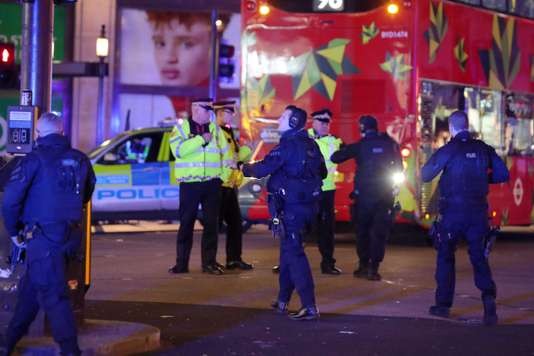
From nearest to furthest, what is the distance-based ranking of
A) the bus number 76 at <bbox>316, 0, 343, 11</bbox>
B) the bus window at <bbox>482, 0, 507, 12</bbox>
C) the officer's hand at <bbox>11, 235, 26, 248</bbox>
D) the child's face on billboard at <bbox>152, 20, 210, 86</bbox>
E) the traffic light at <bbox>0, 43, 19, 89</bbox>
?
the officer's hand at <bbox>11, 235, 26, 248</bbox> < the traffic light at <bbox>0, 43, 19, 89</bbox> < the bus number 76 at <bbox>316, 0, 343, 11</bbox> < the bus window at <bbox>482, 0, 507, 12</bbox> < the child's face on billboard at <bbox>152, 20, 210, 86</bbox>

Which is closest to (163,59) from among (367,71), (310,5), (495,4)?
(495,4)

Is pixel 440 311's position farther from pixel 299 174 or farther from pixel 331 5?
pixel 331 5

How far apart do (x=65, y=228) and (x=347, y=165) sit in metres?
10.4

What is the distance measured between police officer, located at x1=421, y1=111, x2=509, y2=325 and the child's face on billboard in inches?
746

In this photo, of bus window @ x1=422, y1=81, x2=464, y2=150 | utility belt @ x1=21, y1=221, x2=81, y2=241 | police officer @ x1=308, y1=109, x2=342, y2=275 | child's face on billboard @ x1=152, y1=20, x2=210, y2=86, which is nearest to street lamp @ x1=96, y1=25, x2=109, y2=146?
child's face on billboard @ x1=152, y1=20, x2=210, y2=86

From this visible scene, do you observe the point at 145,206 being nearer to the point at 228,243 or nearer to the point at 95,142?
the point at 228,243

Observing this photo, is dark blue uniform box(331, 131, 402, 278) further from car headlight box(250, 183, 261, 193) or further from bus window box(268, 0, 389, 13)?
car headlight box(250, 183, 261, 193)

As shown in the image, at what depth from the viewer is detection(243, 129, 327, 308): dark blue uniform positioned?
1089cm

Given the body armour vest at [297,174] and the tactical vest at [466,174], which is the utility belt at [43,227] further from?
the tactical vest at [466,174]

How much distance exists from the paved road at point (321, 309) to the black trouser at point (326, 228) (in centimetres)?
24

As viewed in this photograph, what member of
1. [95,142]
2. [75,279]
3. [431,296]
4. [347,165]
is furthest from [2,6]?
[75,279]

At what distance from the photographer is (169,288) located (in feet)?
43.5

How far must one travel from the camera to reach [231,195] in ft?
49.6

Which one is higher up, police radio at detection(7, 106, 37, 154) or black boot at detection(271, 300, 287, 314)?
police radio at detection(7, 106, 37, 154)
